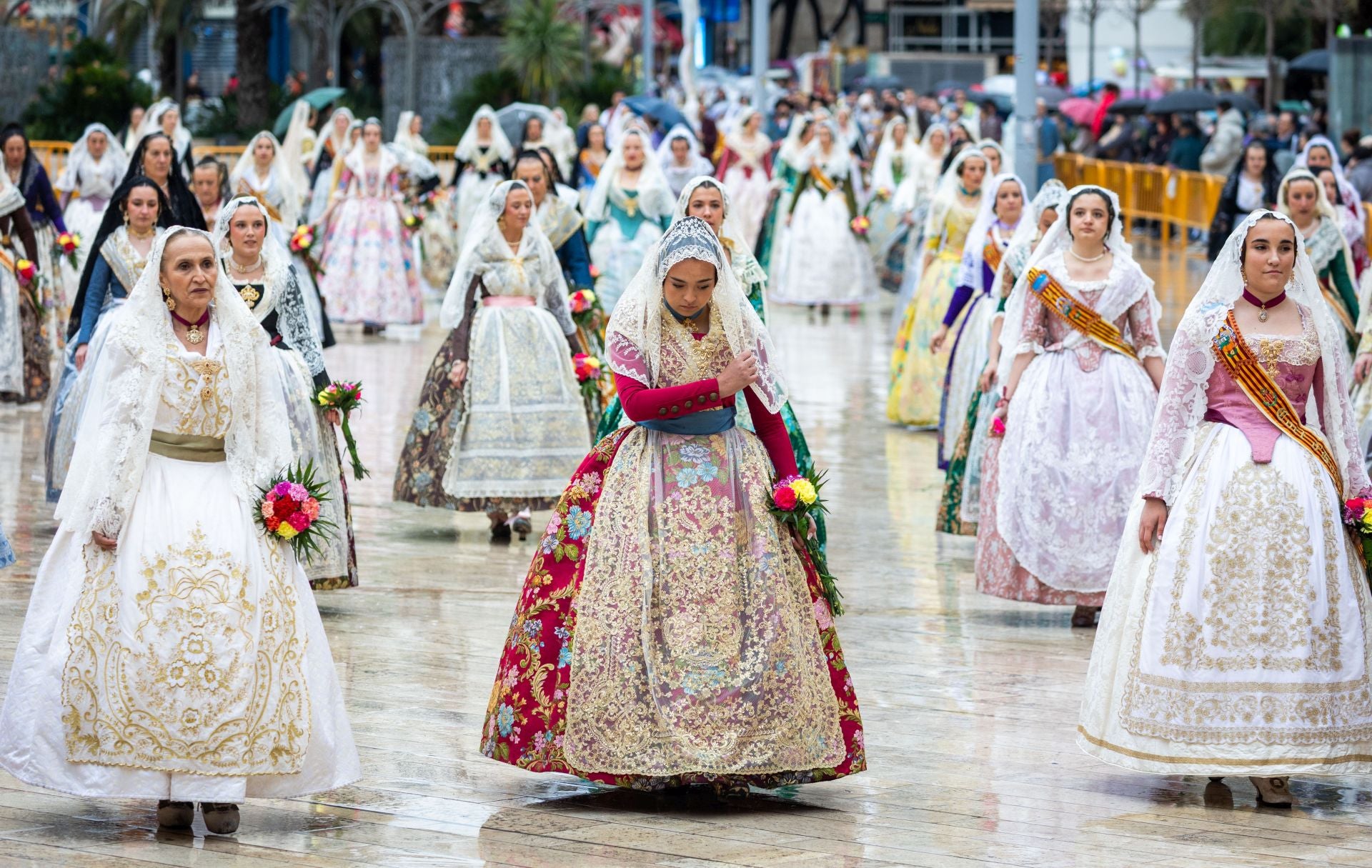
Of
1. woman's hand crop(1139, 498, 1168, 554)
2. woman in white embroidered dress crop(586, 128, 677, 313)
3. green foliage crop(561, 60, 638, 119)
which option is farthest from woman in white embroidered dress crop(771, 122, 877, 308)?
woman's hand crop(1139, 498, 1168, 554)

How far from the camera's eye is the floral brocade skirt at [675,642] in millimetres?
6375

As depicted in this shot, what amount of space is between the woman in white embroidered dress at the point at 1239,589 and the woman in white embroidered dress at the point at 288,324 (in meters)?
3.51

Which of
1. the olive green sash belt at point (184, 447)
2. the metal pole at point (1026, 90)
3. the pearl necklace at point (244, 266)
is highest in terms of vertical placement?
the metal pole at point (1026, 90)

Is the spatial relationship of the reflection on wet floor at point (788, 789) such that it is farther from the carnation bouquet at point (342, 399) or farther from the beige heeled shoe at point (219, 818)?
the carnation bouquet at point (342, 399)

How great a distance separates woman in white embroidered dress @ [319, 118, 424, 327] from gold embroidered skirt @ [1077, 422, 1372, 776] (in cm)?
1388

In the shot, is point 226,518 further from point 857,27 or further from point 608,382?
point 857,27

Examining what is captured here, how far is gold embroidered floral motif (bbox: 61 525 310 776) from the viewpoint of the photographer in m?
6.06

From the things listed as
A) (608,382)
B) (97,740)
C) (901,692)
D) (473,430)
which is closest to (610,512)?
(97,740)

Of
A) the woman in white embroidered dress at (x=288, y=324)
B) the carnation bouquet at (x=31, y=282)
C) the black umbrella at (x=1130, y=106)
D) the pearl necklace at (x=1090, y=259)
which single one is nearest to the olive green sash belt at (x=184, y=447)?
the woman in white embroidered dress at (x=288, y=324)

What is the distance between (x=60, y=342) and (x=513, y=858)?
10.9 metres

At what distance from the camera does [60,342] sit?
634 inches

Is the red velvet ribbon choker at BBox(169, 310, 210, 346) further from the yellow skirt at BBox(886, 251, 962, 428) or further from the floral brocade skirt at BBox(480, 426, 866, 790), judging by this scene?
the yellow skirt at BBox(886, 251, 962, 428)

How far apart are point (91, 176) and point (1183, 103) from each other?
18.3m

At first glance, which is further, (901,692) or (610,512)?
(901,692)
